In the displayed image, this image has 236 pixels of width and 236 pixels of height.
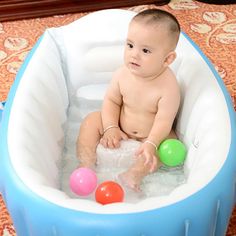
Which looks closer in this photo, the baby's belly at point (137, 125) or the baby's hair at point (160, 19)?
the baby's hair at point (160, 19)

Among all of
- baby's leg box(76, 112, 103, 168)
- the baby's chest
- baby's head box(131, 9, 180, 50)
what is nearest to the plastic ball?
baby's leg box(76, 112, 103, 168)

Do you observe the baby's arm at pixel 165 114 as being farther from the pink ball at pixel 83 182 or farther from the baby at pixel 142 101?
the pink ball at pixel 83 182

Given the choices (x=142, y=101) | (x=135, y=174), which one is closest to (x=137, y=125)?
(x=142, y=101)

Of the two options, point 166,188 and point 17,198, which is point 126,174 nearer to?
point 166,188

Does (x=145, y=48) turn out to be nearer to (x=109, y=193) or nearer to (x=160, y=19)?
(x=160, y=19)

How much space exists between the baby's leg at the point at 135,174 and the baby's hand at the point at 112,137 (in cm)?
9

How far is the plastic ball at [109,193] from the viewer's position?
123 centimetres

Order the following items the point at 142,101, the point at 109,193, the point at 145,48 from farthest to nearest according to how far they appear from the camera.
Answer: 1. the point at 142,101
2. the point at 145,48
3. the point at 109,193

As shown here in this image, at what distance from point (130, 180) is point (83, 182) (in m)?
0.12

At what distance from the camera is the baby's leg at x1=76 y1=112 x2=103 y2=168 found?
1406 mm

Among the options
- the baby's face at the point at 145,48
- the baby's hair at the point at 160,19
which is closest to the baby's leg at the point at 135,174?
the baby's face at the point at 145,48

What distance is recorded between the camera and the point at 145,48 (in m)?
1.33

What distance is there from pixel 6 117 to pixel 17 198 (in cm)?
27

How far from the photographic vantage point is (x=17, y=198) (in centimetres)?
110
